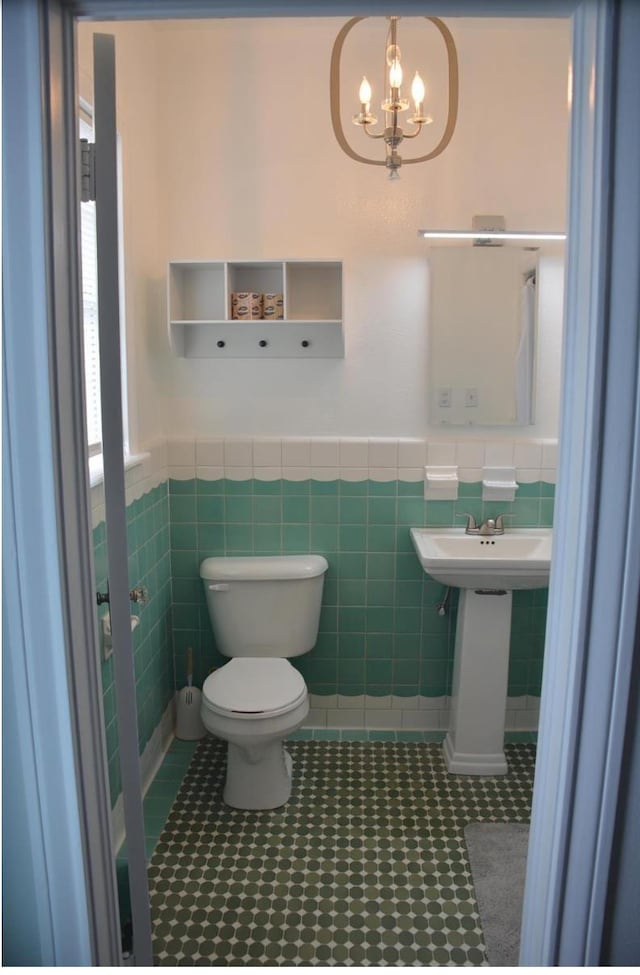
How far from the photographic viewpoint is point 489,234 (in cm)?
272

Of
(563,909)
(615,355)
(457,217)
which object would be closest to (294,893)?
(563,909)

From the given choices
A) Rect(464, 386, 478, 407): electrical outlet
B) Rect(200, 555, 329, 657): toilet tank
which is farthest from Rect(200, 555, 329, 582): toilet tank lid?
Rect(464, 386, 478, 407): electrical outlet

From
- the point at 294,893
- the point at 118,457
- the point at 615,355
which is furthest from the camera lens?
the point at 294,893

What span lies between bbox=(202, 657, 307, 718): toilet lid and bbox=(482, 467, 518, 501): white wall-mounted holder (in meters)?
1.08

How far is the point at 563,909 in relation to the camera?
105cm

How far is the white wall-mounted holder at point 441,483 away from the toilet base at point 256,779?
45.0 inches

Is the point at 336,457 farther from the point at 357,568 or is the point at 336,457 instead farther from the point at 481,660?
the point at 481,660

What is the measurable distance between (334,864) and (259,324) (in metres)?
1.95

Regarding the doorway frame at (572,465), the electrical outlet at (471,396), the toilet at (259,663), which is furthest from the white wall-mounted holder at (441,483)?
the doorway frame at (572,465)

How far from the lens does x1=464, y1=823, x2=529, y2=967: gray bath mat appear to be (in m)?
1.91

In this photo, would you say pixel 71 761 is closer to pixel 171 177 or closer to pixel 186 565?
pixel 186 565

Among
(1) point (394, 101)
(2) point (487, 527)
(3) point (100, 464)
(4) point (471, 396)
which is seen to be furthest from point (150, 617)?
(1) point (394, 101)

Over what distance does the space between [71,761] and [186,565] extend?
1.94m

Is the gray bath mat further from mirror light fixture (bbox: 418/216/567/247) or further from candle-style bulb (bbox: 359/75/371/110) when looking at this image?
candle-style bulb (bbox: 359/75/371/110)
